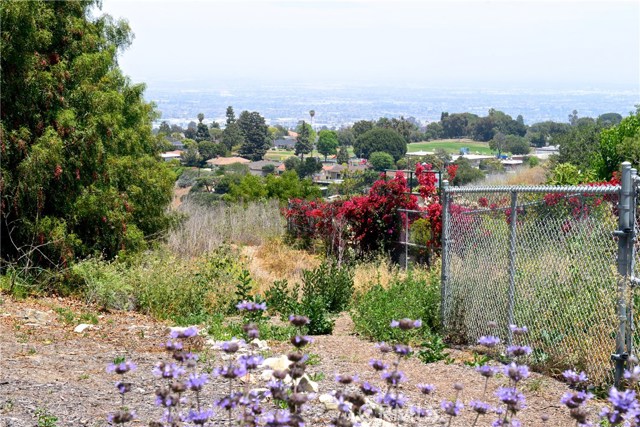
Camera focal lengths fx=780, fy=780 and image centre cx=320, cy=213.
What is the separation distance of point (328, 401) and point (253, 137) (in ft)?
363

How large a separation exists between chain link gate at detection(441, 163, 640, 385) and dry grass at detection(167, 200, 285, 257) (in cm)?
883

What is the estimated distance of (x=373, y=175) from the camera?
45.1 metres

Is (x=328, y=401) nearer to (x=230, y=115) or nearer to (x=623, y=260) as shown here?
(x=623, y=260)

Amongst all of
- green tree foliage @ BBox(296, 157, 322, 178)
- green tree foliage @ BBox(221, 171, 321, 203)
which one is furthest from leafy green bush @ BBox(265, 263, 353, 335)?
green tree foliage @ BBox(296, 157, 322, 178)

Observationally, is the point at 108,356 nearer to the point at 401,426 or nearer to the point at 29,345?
the point at 29,345

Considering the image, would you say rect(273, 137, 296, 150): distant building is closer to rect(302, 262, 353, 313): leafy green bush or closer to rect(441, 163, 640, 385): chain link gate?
rect(302, 262, 353, 313): leafy green bush

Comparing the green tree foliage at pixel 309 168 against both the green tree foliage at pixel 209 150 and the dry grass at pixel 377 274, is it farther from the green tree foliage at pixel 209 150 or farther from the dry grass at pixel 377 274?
the dry grass at pixel 377 274

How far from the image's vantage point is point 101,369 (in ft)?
23.0

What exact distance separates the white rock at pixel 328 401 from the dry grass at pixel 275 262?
7056 mm

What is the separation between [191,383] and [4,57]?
33.3 feet

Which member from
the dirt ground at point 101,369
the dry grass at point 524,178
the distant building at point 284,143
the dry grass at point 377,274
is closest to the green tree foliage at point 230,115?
the distant building at point 284,143

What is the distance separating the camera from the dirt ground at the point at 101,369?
5727 mm

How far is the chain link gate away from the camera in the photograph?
6.49 m

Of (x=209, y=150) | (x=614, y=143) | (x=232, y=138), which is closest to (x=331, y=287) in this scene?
(x=614, y=143)
